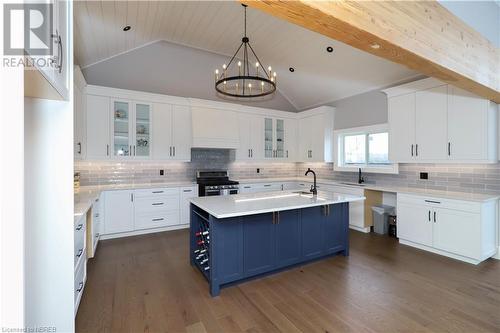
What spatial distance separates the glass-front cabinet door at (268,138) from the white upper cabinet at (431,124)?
3.03 m

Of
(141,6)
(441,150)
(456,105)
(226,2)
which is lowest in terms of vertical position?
(441,150)

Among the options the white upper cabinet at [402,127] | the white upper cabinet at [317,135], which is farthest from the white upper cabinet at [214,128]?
the white upper cabinet at [402,127]

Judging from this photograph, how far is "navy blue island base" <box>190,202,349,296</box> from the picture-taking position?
8.27ft

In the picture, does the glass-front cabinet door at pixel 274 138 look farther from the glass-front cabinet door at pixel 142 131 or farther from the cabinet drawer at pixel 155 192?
the glass-front cabinet door at pixel 142 131

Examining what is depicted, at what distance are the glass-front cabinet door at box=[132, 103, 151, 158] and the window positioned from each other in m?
4.00

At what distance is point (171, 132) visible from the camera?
4797mm

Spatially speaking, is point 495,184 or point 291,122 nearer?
point 495,184

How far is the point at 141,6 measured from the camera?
9.66 feet

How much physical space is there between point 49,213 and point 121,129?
11.4ft

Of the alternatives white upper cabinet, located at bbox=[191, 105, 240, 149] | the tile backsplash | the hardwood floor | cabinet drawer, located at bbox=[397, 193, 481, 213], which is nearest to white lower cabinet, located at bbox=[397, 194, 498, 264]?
cabinet drawer, located at bbox=[397, 193, 481, 213]

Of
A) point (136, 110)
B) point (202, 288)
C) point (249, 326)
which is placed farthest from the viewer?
point (136, 110)

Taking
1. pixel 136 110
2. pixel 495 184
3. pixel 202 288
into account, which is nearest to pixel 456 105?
pixel 495 184

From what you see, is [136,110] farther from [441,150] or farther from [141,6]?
[441,150]

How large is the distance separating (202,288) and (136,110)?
11.2 feet
